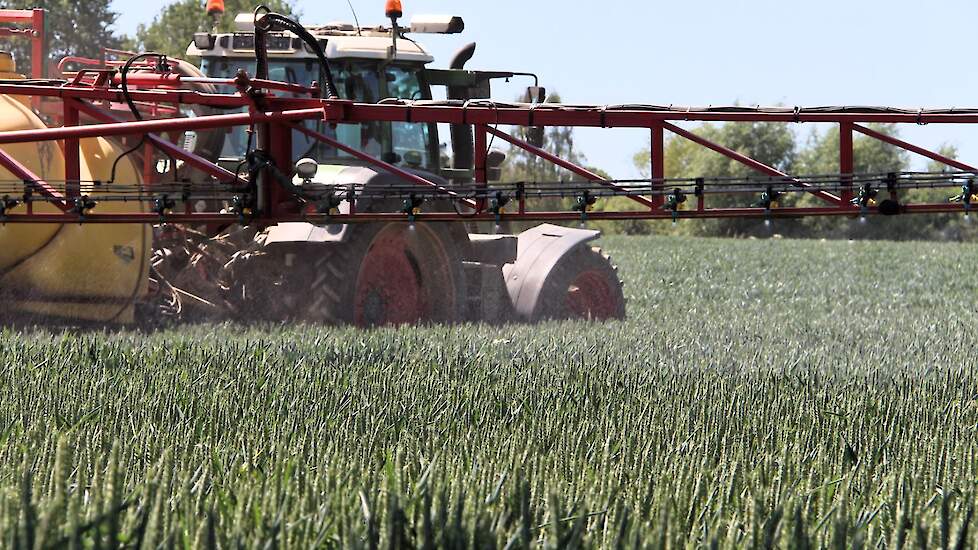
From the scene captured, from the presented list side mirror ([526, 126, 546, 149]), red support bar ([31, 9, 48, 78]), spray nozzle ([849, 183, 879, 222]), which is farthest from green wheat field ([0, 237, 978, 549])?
red support bar ([31, 9, 48, 78])

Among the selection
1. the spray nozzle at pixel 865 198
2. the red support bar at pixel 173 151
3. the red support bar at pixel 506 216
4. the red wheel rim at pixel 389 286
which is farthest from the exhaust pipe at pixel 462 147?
the spray nozzle at pixel 865 198

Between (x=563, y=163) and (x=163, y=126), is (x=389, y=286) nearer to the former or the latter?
(x=563, y=163)

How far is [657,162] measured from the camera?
7.98 m

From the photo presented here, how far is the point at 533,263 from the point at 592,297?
3.47ft

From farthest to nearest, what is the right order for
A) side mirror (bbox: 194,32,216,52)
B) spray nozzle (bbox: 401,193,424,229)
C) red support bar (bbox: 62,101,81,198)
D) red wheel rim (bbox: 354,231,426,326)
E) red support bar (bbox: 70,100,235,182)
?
side mirror (bbox: 194,32,216,52) < red wheel rim (bbox: 354,231,426,326) < red support bar (bbox: 70,100,235,182) < red support bar (bbox: 62,101,81,198) < spray nozzle (bbox: 401,193,424,229)

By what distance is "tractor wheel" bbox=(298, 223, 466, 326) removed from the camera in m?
9.90

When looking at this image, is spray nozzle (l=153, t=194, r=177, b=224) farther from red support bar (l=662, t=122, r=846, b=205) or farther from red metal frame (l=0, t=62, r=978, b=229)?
red support bar (l=662, t=122, r=846, b=205)

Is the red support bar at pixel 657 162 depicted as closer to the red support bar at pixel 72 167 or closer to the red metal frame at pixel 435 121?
the red metal frame at pixel 435 121

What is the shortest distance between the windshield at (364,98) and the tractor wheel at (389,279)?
0.57 m

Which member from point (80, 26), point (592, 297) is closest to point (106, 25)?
point (80, 26)

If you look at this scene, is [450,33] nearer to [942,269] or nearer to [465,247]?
[465,247]

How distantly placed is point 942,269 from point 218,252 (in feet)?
70.0

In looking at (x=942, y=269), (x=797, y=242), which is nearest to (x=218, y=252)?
(x=942, y=269)

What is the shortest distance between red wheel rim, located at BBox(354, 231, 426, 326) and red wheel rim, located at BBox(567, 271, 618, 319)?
6.70ft
